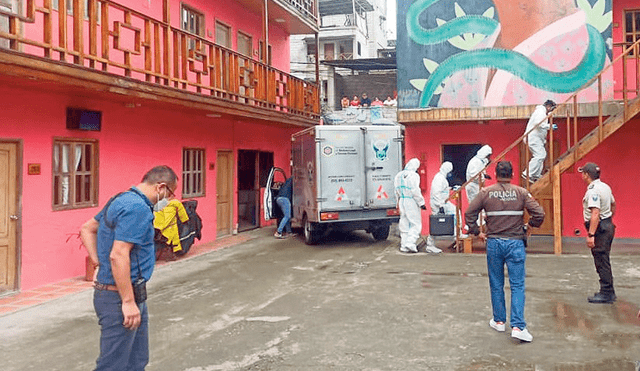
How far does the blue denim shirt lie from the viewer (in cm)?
335

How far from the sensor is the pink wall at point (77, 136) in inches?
305

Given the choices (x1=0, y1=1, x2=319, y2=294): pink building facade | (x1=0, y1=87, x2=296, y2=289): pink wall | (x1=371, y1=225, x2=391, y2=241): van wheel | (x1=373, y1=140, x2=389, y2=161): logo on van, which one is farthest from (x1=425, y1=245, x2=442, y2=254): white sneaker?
(x1=0, y1=87, x2=296, y2=289): pink wall

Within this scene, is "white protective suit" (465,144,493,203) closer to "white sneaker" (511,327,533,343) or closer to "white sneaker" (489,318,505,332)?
"white sneaker" (489,318,505,332)

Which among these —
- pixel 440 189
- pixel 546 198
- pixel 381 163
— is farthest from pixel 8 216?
pixel 546 198

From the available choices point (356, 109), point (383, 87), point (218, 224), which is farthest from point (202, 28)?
point (383, 87)

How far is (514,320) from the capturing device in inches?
202

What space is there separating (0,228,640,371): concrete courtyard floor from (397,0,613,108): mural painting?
4312mm

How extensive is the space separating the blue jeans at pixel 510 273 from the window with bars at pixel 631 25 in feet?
32.0

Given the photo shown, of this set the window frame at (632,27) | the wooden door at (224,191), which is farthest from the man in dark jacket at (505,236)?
the window frame at (632,27)

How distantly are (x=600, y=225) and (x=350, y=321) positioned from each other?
3371mm

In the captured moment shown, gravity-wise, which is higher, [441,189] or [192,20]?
[192,20]

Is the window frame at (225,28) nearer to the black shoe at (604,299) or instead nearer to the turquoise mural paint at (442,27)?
the turquoise mural paint at (442,27)

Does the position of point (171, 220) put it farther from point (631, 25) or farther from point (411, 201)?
point (631, 25)

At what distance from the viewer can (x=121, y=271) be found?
3.31m
